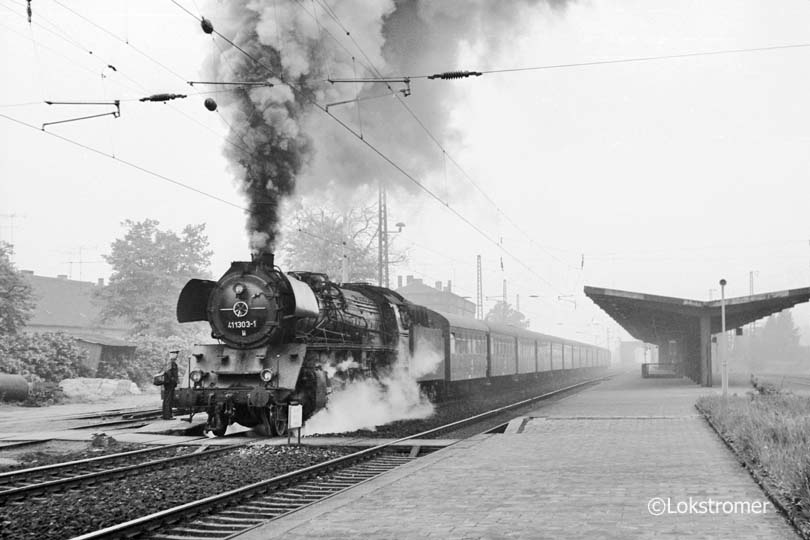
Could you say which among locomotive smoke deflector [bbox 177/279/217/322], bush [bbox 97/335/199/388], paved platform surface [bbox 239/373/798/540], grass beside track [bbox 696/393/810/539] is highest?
locomotive smoke deflector [bbox 177/279/217/322]

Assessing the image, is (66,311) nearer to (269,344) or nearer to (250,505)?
(269,344)

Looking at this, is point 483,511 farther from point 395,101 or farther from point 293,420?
point 395,101

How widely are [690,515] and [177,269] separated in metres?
44.1

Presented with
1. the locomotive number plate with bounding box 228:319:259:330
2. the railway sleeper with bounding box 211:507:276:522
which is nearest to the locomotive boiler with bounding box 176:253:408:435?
the locomotive number plate with bounding box 228:319:259:330

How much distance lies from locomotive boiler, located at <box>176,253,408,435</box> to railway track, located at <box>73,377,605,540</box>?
2.82 meters

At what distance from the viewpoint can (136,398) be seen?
29516 millimetres

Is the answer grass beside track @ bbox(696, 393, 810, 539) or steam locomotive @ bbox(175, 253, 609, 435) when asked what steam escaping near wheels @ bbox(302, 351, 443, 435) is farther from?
grass beside track @ bbox(696, 393, 810, 539)

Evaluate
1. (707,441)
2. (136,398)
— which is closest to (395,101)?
(707,441)

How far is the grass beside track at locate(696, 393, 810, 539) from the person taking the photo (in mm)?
7023

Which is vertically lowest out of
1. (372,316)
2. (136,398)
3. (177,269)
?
(136,398)

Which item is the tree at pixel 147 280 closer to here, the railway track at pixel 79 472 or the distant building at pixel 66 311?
the distant building at pixel 66 311

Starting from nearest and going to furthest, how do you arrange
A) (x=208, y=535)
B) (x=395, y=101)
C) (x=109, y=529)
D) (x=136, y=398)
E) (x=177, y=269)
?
(x=109, y=529) → (x=208, y=535) → (x=395, y=101) → (x=136, y=398) → (x=177, y=269)

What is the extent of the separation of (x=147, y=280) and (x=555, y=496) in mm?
42178

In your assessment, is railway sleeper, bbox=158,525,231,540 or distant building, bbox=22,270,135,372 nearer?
railway sleeper, bbox=158,525,231,540
